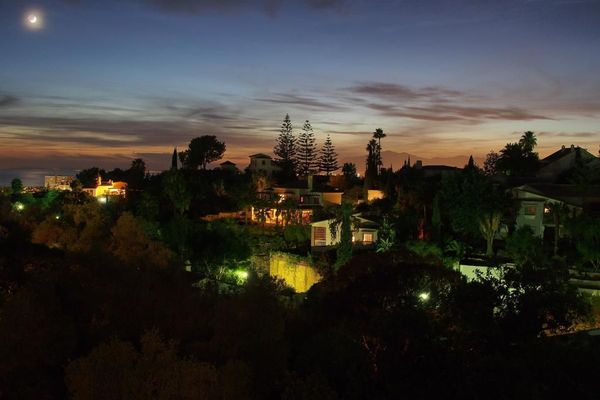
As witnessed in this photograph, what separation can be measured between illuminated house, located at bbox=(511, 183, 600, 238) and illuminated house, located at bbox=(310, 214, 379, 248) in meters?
8.12

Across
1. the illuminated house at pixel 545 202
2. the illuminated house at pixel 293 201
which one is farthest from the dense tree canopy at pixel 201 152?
the illuminated house at pixel 545 202

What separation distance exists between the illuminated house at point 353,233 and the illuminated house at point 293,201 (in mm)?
3584

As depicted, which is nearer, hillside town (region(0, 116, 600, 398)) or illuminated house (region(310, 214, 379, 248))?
hillside town (region(0, 116, 600, 398))

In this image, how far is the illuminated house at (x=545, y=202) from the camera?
88.8 ft

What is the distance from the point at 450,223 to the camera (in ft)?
94.3

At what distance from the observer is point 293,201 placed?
36469 mm

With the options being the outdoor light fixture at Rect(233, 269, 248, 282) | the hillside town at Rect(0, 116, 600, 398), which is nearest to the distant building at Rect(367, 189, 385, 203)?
the hillside town at Rect(0, 116, 600, 398)

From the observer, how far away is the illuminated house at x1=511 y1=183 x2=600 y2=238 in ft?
88.8

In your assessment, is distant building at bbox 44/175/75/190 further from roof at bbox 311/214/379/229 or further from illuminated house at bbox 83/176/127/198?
roof at bbox 311/214/379/229

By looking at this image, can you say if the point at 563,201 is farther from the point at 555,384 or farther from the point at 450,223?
the point at 555,384

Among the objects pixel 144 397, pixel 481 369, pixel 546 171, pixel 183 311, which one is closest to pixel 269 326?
pixel 183 311

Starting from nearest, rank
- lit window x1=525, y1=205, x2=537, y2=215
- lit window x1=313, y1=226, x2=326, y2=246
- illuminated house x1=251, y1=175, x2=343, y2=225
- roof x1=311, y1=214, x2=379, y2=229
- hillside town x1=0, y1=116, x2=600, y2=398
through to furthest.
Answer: hillside town x1=0, y1=116, x2=600, y2=398
lit window x1=525, y1=205, x2=537, y2=215
roof x1=311, y1=214, x2=379, y2=229
lit window x1=313, y1=226, x2=326, y2=246
illuminated house x1=251, y1=175, x2=343, y2=225

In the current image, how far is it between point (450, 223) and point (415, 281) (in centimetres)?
1681

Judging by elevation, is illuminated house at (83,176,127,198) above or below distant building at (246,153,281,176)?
below
